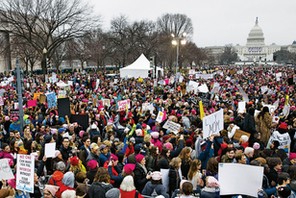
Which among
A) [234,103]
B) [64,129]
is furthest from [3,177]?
[234,103]

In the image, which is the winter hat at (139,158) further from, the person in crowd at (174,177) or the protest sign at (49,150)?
the protest sign at (49,150)

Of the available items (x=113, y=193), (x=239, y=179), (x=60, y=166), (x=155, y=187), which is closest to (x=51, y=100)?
(x=60, y=166)

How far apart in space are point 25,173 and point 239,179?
3.47 meters

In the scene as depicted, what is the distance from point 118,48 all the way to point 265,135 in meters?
49.7

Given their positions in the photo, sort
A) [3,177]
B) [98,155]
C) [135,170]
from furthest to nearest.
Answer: [98,155] → [135,170] → [3,177]

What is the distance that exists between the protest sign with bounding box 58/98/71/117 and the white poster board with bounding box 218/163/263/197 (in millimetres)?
8341

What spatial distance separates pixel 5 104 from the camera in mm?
16031

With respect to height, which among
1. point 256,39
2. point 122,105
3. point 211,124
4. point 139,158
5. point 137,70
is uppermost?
point 256,39

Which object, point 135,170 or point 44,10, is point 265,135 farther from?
point 44,10

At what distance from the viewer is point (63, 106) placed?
40.0ft

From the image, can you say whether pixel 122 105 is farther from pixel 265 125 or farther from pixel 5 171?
pixel 5 171

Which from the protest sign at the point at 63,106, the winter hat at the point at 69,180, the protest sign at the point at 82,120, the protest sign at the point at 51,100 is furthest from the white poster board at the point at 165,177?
the protest sign at the point at 51,100

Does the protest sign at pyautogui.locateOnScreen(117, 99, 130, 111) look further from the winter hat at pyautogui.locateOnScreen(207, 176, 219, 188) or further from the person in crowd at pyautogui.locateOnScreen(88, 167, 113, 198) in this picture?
the winter hat at pyautogui.locateOnScreen(207, 176, 219, 188)

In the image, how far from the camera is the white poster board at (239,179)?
4.82 m
